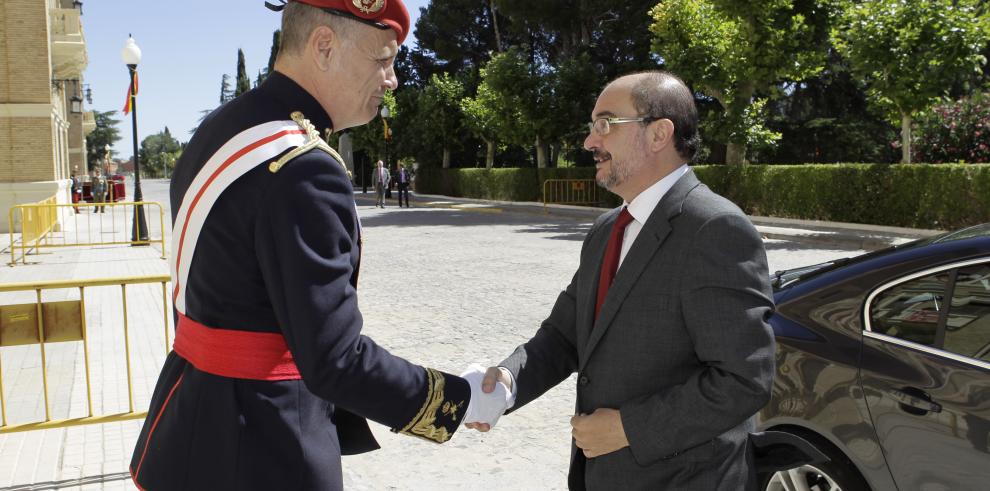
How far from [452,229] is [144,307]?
1187 centimetres

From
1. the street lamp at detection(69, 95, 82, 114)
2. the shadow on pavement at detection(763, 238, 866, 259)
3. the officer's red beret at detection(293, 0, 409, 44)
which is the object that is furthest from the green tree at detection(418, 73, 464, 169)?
the officer's red beret at detection(293, 0, 409, 44)

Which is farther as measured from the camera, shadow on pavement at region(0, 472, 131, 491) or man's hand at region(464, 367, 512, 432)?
shadow on pavement at region(0, 472, 131, 491)

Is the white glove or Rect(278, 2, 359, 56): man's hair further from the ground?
Rect(278, 2, 359, 56): man's hair

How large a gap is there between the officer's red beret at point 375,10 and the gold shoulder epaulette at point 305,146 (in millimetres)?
256

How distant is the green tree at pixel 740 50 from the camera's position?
21.2 meters

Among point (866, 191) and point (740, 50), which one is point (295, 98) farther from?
point (740, 50)

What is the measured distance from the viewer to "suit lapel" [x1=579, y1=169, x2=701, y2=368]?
2152mm

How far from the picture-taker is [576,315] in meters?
2.55

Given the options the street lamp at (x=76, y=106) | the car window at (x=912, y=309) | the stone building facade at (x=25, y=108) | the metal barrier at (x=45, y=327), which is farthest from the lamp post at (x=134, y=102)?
the car window at (x=912, y=309)

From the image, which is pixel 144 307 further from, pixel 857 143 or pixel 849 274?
pixel 857 143

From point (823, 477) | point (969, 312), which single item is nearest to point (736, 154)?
point (823, 477)

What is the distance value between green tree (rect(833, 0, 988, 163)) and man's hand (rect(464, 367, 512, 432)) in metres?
17.8

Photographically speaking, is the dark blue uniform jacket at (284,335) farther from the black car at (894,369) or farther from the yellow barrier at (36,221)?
the yellow barrier at (36,221)

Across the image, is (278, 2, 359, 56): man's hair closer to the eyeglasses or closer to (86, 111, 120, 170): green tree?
the eyeglasses
